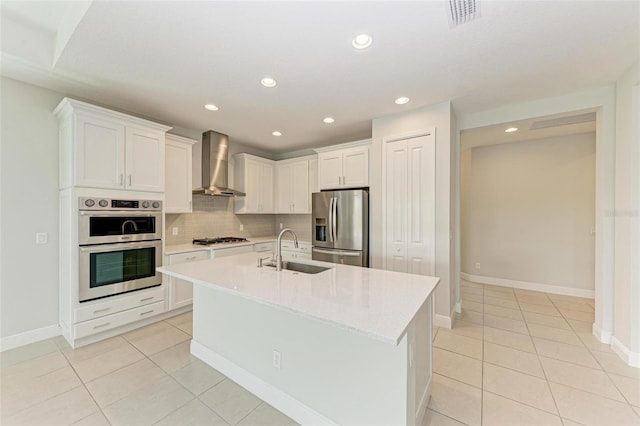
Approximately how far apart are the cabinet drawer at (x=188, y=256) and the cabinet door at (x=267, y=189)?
60.8 inches

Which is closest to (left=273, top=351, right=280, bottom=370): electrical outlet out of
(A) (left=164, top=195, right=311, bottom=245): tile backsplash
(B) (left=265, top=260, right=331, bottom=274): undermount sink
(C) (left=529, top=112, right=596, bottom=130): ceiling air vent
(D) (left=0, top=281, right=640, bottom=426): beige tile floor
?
(D) (left=0, top=281, right=640, bottom=426): beige tile floor

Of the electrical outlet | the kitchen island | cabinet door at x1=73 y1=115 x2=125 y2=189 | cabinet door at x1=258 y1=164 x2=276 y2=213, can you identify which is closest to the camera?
the kitchen island

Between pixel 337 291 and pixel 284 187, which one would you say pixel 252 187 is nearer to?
pixel 284 187

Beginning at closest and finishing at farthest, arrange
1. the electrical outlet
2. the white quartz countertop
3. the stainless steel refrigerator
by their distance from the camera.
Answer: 1. the white quartz countertop
2. the electrical outlet
3. the stainless steel refrigerator

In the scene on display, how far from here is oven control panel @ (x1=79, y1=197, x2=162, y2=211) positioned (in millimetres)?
2569

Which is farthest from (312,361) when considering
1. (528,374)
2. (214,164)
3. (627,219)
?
(214,164)

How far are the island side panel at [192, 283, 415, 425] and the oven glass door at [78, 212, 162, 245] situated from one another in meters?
1.36

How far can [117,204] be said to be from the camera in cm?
278

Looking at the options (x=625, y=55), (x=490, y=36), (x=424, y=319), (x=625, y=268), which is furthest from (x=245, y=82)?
(x=625, y=268)

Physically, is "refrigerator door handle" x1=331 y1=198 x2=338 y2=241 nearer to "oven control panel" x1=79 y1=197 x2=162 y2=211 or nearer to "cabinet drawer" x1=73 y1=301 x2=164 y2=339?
"oven control panel" x1=79 y1=197 x2=162 y2=211

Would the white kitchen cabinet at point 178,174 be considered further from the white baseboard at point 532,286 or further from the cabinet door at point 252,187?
the white baseboard at point 532,286

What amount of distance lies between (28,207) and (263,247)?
2.83 metres

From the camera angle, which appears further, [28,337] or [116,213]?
[116,213]

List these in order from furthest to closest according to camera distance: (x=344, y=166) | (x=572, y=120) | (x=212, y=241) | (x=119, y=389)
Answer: (x=212, y=241), (x=344, y=166), (x=572, y=120), (x=119, y=389)
